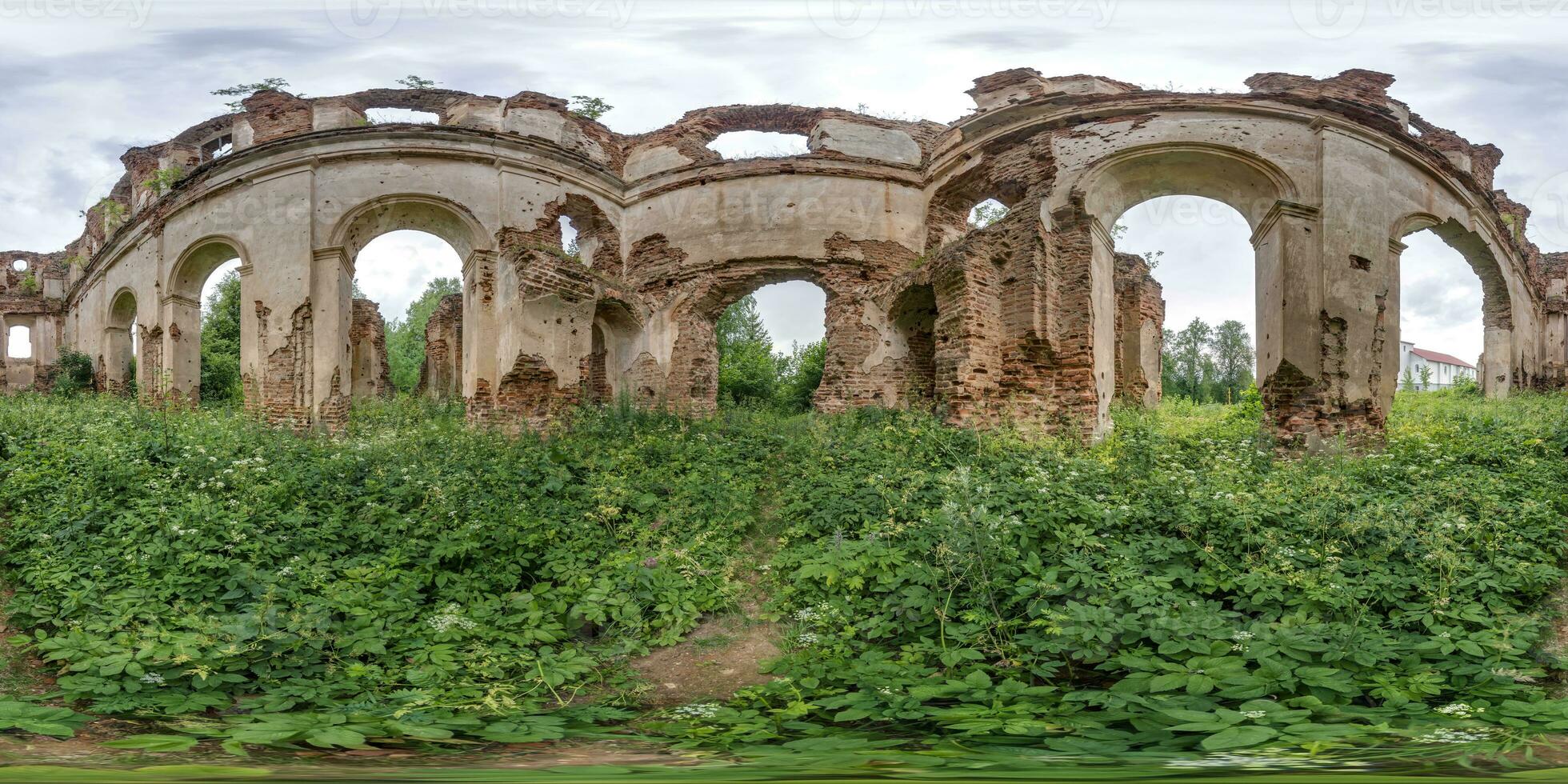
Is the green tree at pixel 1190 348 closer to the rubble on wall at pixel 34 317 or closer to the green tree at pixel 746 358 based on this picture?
the green tree at pixel 746 358

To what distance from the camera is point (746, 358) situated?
2775cm

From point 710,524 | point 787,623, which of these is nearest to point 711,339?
point 710,524

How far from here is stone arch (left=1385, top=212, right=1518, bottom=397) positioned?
1207cm

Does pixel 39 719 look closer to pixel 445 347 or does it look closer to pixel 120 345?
pixel 445 347

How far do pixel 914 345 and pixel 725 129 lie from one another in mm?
6338

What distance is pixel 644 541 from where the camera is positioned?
5629 mm

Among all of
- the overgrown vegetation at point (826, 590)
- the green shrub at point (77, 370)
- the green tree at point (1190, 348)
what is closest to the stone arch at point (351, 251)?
the overgrown vegetation at point (826, 590)

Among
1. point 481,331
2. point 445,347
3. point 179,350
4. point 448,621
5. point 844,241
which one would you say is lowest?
point 448,621

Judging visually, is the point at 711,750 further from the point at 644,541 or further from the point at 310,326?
the point at 310,326

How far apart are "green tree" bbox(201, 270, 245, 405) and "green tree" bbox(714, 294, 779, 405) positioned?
14.0 metres

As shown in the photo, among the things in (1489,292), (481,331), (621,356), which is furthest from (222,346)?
(1489,292)

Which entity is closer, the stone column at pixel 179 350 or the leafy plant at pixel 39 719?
the leafy plant at pixel 39 719

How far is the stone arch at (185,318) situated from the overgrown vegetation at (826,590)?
791 cm

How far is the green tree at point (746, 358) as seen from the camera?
25609mm
